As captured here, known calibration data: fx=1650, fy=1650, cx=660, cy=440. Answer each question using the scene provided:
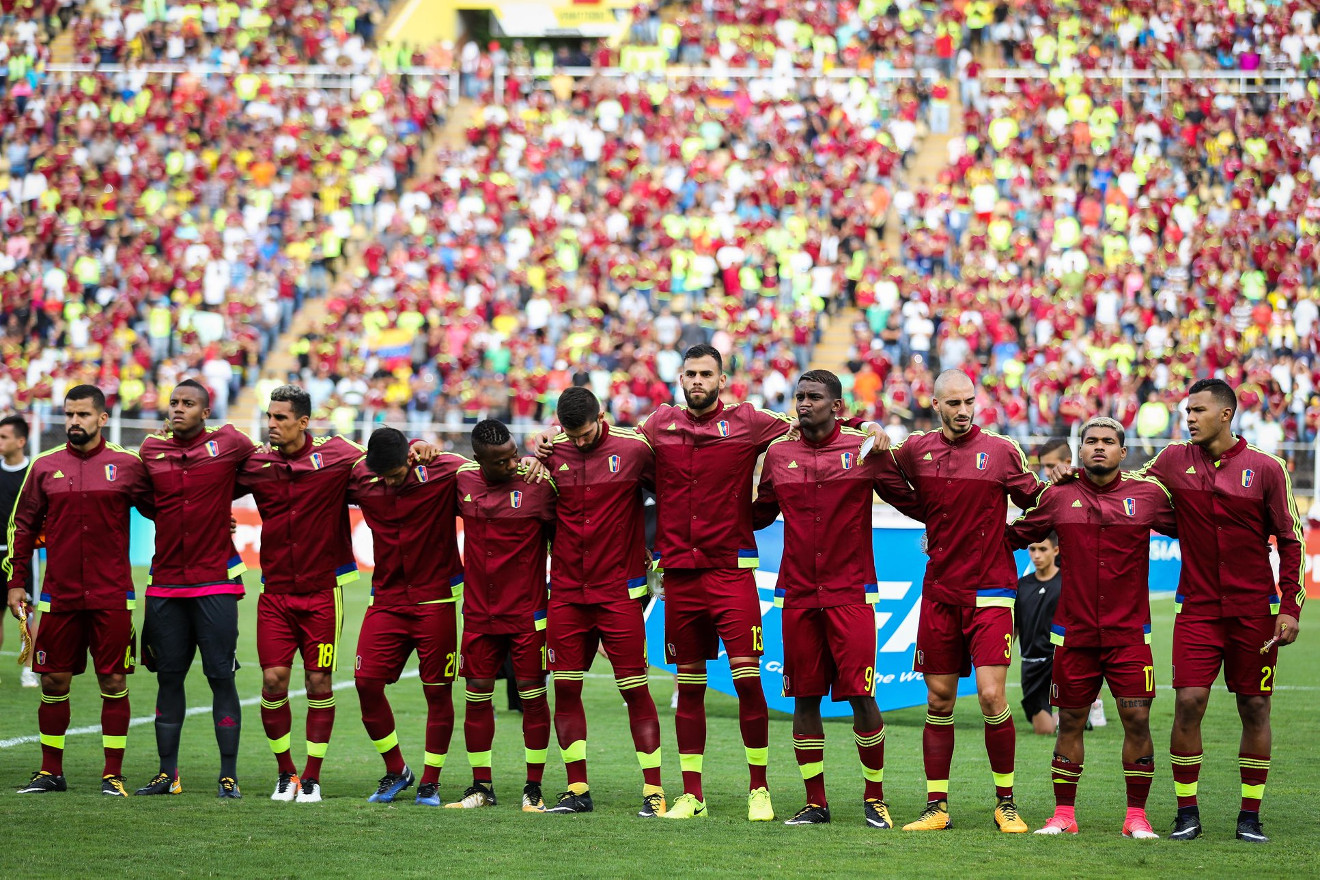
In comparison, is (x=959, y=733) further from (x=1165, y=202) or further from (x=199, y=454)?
(x=1165, y=202)

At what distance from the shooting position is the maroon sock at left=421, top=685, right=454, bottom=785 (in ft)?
30.3

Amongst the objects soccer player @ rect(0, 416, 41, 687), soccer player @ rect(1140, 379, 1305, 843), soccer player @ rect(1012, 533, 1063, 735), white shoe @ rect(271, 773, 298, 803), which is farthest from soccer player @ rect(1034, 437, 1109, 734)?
soccer player @ rect(0, 416, 41, 687)

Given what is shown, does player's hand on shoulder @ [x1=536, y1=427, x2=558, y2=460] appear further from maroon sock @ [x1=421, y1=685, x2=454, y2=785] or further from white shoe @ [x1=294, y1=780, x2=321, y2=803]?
white shoe @ [x1=294, y1=780, x2=321, y2=803]

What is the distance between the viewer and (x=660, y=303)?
95.4 feet

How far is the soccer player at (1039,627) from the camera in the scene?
12.3m

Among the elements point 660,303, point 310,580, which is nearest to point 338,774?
point 310,580

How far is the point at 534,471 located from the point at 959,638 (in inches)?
96.3

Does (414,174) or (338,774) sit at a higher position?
(414,174)

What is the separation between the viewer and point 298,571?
9406 millimetres

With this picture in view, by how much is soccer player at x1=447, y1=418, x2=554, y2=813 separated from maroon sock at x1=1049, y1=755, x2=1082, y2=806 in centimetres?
Result: 276

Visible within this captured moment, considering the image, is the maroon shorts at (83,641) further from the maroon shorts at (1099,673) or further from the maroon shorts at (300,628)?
the maroon shorts at (1099,673)

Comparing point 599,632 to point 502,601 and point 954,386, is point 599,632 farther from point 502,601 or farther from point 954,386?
point 954,386

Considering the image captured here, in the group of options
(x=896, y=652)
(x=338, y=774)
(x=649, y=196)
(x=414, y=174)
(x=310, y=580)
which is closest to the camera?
(x=310, y=580)

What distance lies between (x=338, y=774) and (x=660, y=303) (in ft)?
63.4
